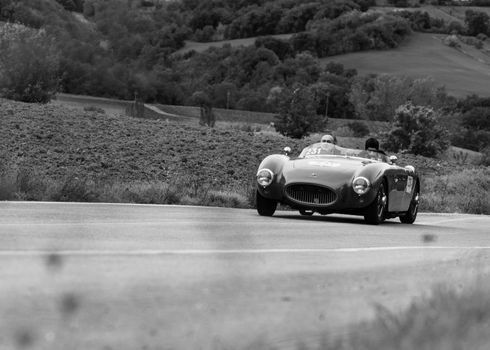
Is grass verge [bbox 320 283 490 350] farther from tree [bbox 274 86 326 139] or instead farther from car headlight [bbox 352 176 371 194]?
tree [bbox 274 86 326 139]

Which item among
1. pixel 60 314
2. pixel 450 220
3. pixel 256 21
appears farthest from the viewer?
pixel 256 21

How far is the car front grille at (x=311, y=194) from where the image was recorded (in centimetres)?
1655

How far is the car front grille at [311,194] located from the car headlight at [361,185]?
1.02 feet

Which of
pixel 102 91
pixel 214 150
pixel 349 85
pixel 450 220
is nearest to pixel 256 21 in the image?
pixel 349 85

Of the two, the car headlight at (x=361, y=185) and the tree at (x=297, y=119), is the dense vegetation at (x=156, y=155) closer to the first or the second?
the car headlight at (x=361, y=185)

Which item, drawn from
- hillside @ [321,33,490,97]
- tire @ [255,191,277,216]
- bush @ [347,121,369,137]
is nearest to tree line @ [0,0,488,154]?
hillside @ [321,33,490,97]

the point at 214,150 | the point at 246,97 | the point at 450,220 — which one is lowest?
the point at 246,97

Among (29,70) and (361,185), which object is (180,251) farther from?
(29,70)

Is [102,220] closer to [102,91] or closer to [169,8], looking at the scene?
[102,91]

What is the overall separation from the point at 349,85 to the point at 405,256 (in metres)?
142

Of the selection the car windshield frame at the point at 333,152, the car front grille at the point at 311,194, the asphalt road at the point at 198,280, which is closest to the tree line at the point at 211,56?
the car windshield frame at the point at 333,152

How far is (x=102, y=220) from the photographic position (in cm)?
1320

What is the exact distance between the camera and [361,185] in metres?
16.6

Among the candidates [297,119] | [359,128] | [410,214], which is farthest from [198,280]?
[359,128]
